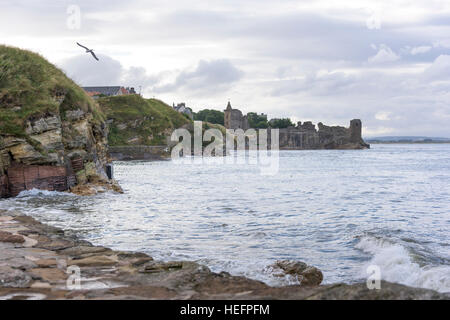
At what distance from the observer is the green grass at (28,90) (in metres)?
21.6

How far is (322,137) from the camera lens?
185750 mm

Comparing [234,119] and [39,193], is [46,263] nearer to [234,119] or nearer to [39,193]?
[39,193]

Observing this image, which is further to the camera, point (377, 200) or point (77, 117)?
point (77, 117)

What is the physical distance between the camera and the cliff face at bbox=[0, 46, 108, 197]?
20.7 meters

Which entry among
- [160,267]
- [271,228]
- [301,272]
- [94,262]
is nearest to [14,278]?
[94,262]

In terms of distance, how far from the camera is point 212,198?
23391 mm

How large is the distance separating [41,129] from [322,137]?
171 metres

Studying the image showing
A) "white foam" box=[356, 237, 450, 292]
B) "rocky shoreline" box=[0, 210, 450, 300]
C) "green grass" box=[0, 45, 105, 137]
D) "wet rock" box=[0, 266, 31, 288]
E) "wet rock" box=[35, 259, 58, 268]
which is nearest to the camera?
"rocky shoreline" box=[0, 210, 450, 300]

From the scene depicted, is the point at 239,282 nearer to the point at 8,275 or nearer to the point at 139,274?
the point at 139,274

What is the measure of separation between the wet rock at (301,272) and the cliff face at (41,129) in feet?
50.2

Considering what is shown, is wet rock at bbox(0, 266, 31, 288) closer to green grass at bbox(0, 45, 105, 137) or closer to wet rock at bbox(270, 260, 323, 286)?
wet rock at bbox(270, 260, 323, 286)

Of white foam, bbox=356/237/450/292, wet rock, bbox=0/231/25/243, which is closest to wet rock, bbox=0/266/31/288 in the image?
wet rock, bbox=0/231/25/243
